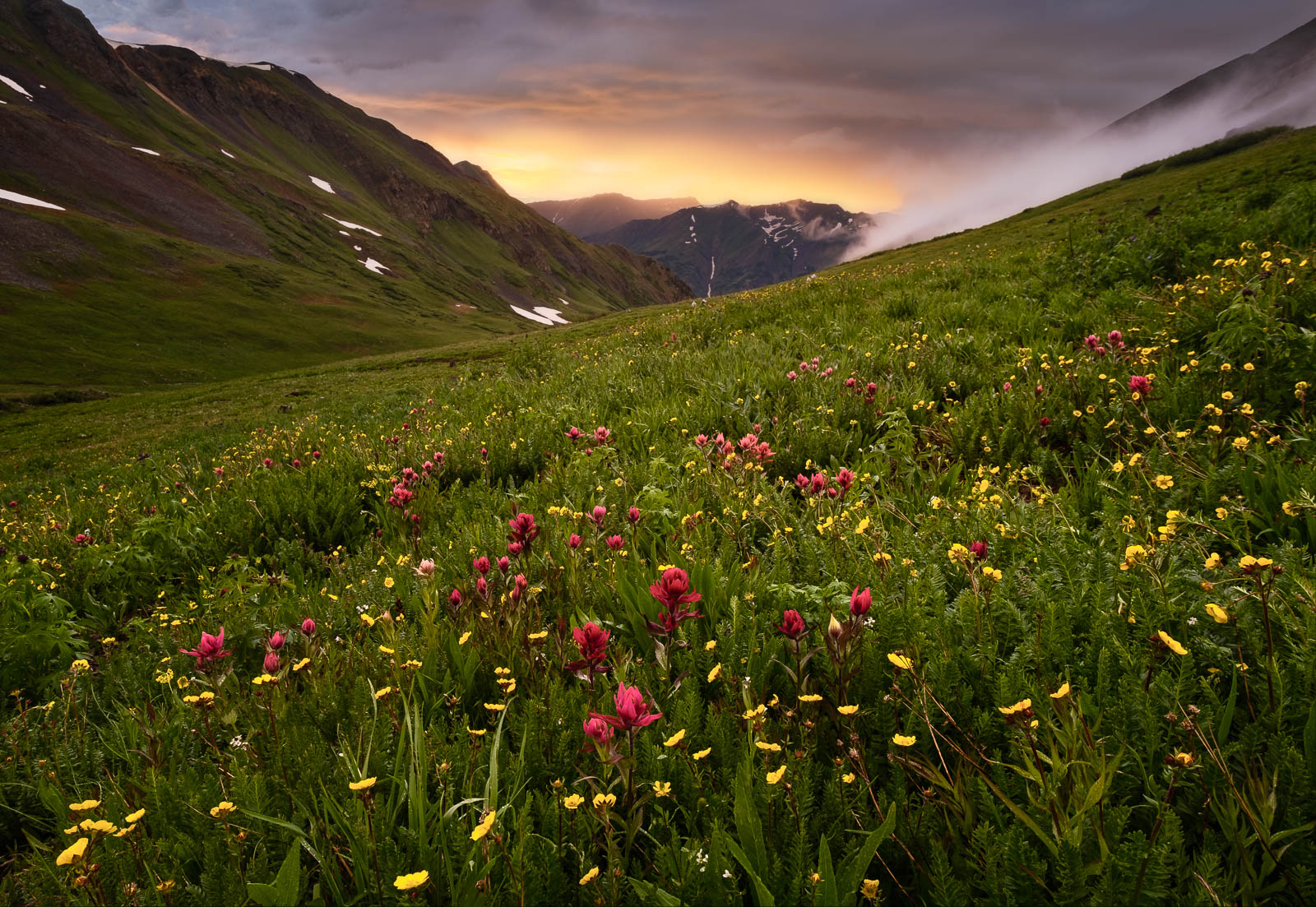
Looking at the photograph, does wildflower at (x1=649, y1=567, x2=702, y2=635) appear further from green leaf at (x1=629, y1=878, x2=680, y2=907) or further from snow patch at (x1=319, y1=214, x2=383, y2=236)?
snow patch at (x1=319, y1=214, x2=383, y2=236)

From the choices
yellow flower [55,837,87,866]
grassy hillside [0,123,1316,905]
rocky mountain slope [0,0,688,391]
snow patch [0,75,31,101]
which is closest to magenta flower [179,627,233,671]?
grassy hillside [0,123,1316,905]

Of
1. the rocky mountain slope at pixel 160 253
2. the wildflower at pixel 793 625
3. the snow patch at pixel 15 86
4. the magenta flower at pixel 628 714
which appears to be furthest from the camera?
the snow patch at pixel 15 86

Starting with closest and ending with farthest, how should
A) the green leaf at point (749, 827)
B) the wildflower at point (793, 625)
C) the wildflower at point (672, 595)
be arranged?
the green leaf at point (749, 827)
the wildflower at point (793, 625)
the wildflower at point (672, 595)

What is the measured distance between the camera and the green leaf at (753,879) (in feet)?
4.61

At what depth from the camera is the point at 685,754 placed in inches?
73.9

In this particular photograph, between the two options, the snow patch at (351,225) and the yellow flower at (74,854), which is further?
the snow patch at (351,225)

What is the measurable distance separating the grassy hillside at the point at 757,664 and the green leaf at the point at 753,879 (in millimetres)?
11

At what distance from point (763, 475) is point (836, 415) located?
1.67 metres

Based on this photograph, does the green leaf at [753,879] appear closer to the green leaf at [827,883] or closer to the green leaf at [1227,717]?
the green leaf at [827,883]

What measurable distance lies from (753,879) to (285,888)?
1158 mm

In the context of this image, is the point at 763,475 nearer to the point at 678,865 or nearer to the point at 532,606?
the point at 532,606

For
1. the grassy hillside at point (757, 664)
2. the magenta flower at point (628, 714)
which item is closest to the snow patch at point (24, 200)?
the grassy hillside at point (757, 664)

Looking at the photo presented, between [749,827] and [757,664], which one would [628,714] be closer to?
[749,827]

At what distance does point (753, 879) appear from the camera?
1.42 metres
